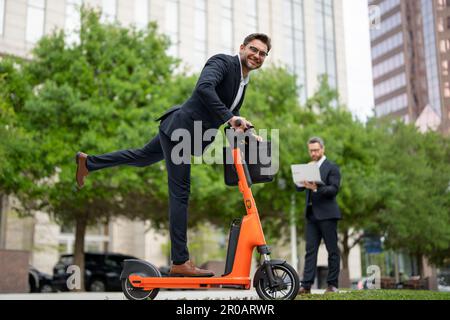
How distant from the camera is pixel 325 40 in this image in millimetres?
50812

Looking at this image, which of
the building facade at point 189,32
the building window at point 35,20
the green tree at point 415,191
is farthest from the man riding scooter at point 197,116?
the building window at point 35,20

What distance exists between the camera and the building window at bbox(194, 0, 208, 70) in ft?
137

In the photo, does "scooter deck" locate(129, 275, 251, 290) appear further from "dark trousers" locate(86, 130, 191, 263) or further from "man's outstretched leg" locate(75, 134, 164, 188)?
"man's outstretched leg" locate(75, 134, 164, 188)

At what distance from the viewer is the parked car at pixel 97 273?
71.2 feet

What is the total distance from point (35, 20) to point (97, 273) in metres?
19.0

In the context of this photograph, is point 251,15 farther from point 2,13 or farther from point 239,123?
point 239,123

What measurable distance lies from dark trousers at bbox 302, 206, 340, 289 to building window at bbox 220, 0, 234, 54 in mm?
37144

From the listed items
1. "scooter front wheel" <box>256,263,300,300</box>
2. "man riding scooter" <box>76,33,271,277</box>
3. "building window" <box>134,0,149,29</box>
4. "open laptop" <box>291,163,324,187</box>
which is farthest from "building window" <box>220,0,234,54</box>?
"scooter front wheel" <box>256,263,300,300</box>

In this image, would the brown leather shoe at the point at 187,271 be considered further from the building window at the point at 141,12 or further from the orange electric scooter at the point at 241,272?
the building window at the point at 141,12

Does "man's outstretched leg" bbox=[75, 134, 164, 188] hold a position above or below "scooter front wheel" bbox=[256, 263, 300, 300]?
above

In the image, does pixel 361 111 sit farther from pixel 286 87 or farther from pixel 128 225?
pixel 128 225

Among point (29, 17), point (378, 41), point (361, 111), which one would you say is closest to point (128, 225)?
point (29, 17)
